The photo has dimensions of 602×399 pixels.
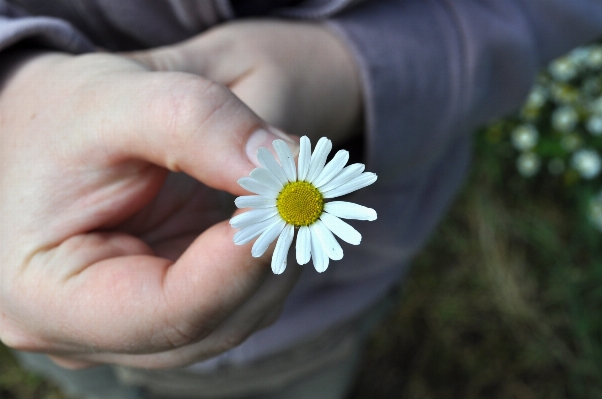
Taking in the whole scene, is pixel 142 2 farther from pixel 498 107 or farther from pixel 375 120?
pixel 498 107

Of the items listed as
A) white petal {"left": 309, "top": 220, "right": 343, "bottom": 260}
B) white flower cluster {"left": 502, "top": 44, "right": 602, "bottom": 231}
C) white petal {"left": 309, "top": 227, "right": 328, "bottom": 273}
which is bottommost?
white flower cluster {"left": 502, "top": 44, "right": 602, "bottom": 231}

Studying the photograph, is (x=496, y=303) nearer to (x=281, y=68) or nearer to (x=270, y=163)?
(x=281, y=68)

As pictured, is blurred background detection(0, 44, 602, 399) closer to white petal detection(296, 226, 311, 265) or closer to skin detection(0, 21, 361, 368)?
skin detection(0, 21, 361, 368)

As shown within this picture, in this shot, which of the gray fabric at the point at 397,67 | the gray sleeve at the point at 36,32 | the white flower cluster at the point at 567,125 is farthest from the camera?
the white flower cluster at the point at 567,125

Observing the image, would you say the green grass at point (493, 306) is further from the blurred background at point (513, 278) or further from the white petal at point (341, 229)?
the white petal at point (341, 229)

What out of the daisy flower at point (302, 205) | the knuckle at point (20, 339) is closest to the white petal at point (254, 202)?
the daisy flower at point (302, 205)

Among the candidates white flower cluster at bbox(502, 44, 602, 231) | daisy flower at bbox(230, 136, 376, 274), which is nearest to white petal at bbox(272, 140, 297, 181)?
daisy flower at bbox(230, 136, 376, 274)
